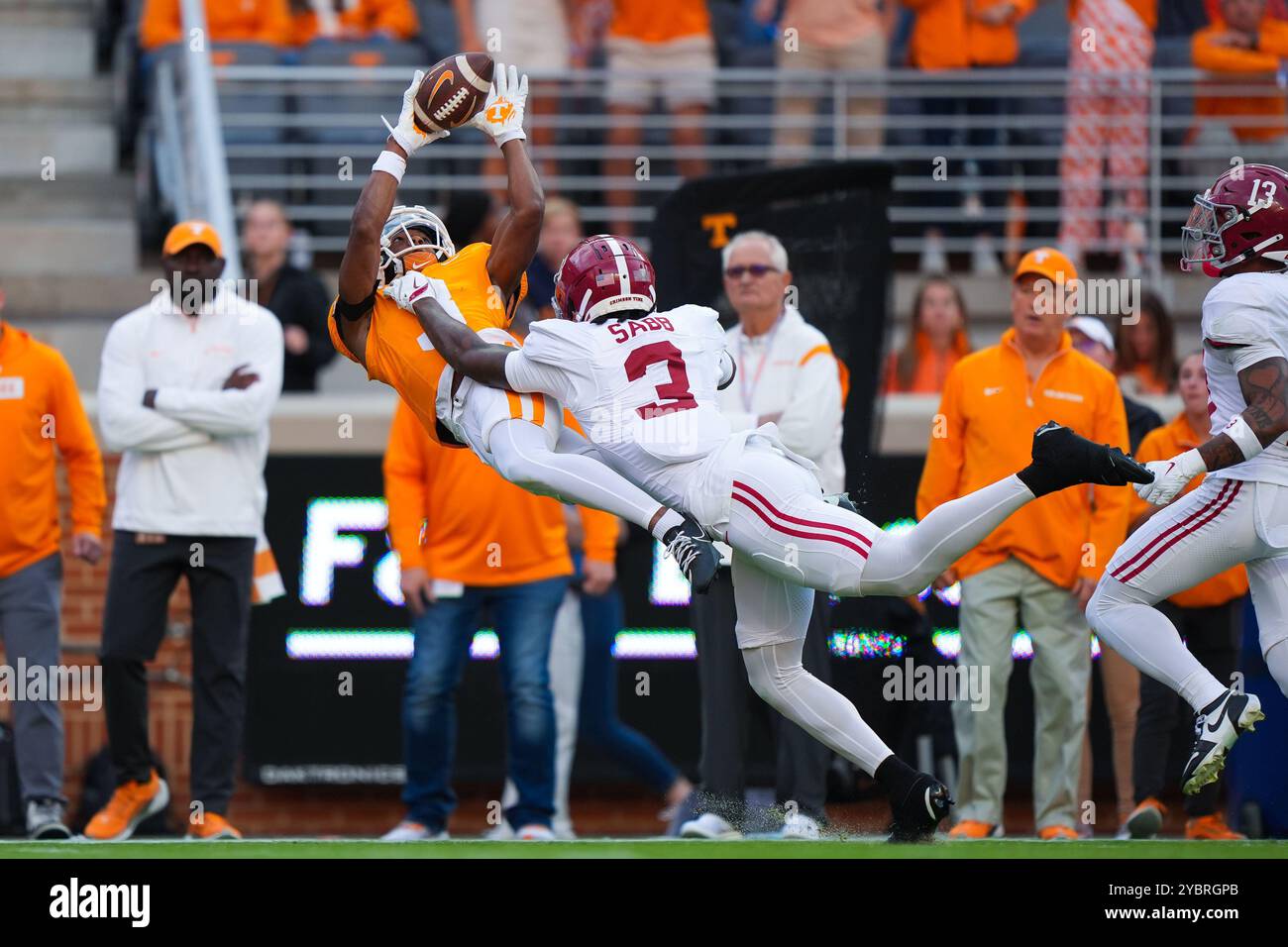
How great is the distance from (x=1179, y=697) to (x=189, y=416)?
3984 mm

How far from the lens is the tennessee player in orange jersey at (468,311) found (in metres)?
6.48

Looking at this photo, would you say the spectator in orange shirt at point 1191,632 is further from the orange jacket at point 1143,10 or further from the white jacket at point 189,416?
the orange jacket at point 1143,10

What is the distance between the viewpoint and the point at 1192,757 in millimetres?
6285

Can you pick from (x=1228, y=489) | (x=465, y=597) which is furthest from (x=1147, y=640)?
(x=465, y=597)

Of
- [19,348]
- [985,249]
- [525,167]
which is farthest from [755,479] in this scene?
[985,249]

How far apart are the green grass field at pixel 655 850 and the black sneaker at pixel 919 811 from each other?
319 millimetres

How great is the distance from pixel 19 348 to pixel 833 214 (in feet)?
10.7

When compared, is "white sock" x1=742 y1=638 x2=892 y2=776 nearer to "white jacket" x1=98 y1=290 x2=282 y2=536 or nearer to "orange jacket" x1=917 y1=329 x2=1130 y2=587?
"orange jacket" x1=917 y1=329 x2=1130 y2=587

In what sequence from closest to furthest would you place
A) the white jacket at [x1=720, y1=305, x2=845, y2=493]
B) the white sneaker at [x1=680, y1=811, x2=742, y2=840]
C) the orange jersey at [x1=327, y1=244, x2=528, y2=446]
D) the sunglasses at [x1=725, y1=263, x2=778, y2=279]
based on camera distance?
the orange jersey at [x1=327, y1=244, x2=528, y2=446], the white sneaker at [x1=680, y1=811, x2=742, y2=840], the white jacket at [x1=720, y1=305, x2=845, y2=493], the sunglasses at [x1=725, y1=263, x2=778, y2=279]

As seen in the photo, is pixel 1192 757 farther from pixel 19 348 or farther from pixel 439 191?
pixel 439 191

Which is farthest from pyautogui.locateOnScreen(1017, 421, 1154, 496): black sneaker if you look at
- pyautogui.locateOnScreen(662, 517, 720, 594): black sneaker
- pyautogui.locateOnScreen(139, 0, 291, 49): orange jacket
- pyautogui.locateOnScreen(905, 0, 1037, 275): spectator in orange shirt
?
pyautogui.locateOnScreen(139, 0, 291, 49): orange jacket

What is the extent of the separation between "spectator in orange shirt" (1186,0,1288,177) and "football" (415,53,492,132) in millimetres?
5723

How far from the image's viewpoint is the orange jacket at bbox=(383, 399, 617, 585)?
8.38 m
